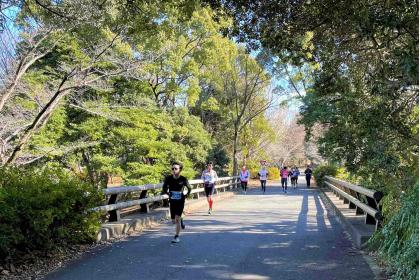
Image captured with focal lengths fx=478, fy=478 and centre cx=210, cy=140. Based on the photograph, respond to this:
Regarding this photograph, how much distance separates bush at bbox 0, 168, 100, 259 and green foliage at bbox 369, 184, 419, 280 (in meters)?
4.60

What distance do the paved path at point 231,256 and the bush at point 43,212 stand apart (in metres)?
0.54

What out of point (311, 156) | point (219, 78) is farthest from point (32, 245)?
point (311, 156)

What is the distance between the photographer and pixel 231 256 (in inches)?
Result: 307

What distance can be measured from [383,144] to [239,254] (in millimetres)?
2918

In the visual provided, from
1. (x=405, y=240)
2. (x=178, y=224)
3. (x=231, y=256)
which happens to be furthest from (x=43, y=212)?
(x=405, y=240)

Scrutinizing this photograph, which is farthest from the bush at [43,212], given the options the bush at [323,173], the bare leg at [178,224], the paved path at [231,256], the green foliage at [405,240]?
the bush at [323,173]

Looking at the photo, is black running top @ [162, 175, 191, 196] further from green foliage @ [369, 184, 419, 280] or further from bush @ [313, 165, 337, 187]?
bush @ [313, 165, 337, 187]

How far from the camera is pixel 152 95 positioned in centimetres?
2670

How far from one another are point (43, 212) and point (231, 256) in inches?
119

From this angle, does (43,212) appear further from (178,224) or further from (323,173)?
(323,173)

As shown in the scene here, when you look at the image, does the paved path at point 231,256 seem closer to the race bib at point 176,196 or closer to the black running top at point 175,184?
the race bib at point 176,196

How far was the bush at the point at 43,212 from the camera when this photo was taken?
6375mm

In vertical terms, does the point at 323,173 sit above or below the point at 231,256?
above

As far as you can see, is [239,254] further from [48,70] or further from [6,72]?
[48,70]
